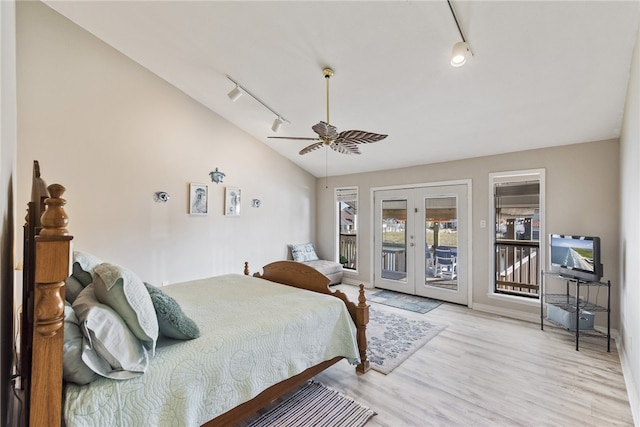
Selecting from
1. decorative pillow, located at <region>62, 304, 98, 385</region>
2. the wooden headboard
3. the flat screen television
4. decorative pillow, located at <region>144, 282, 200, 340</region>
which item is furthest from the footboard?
the flat screen television

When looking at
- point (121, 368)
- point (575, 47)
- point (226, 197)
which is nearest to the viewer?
point (121, 368)

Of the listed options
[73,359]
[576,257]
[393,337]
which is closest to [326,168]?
[393,337]

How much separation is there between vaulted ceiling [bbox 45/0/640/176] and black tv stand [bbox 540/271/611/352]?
1712 mm

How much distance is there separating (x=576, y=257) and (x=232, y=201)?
4718 mm

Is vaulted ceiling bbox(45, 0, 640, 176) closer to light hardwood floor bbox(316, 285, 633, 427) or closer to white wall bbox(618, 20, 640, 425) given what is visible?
white wall bbox(618, 20, 640, 425)

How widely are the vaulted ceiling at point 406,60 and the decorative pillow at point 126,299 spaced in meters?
2.37

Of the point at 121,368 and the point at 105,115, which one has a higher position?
the point at 105,115

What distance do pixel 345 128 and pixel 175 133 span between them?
2.47 m

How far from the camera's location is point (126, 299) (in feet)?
4.45

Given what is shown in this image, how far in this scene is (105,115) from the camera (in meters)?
3.54

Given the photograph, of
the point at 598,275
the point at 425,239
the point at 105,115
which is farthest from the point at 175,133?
the point at 598,275

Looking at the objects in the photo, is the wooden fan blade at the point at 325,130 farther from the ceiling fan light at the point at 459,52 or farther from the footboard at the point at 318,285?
the footboard at the point at 318,285

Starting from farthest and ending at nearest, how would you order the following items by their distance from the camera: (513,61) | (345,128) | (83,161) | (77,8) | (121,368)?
(345,128), (83,161), (77,8), (513,61), (121,368)

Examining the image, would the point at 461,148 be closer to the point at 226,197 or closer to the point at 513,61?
the point at 513,61
